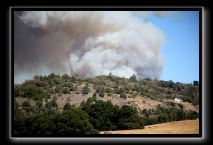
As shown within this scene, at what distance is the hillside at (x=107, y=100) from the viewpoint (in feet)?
21.5

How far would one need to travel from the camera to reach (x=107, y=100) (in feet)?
21.8

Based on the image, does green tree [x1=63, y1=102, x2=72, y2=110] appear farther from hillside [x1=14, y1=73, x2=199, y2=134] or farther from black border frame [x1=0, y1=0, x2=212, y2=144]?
black border frame [x1=0, y1=0, x2=212, y2=144]

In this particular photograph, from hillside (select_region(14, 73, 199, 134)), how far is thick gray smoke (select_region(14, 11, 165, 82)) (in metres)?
0.15

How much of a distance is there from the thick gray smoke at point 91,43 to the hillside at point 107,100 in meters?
0.15

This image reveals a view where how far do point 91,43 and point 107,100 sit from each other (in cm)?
95

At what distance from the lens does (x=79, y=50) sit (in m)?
6.68

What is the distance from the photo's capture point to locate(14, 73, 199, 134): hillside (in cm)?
657

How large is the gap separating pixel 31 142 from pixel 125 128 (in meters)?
1.48

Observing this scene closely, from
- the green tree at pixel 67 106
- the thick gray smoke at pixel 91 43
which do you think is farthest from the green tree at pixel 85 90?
the green tree at pixel 67 106
